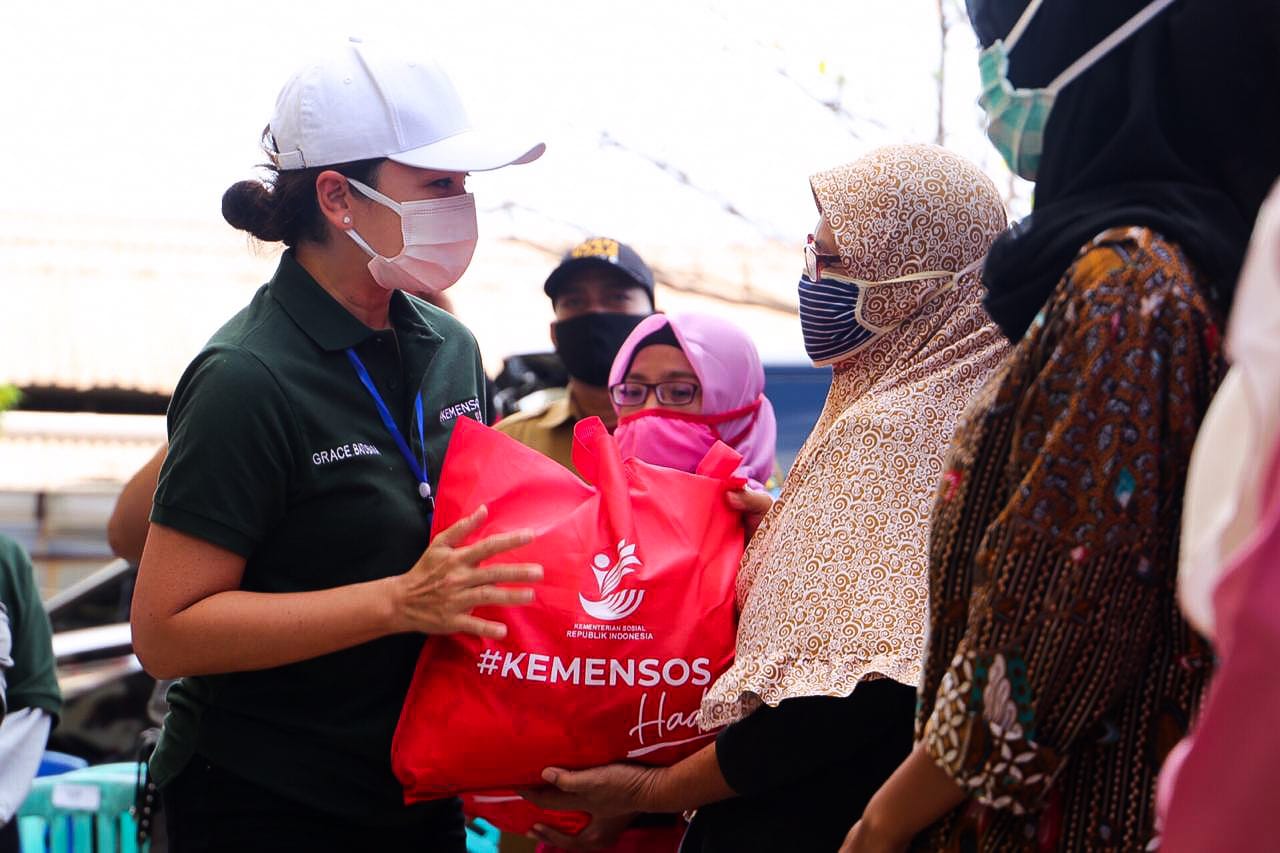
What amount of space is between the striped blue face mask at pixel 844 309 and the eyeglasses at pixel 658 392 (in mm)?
817

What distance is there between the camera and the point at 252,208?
2.47 metres

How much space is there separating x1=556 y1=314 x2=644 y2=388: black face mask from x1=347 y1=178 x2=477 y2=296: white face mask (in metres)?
1.35

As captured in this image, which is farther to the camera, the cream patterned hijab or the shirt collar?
the shirt collar

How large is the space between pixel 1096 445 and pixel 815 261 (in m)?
0.94

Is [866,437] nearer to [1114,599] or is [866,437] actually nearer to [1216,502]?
[1114,599]

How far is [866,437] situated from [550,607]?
589 mm

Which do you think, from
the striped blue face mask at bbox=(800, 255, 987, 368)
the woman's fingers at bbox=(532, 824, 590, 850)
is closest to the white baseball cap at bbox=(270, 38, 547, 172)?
the striped blue face mask at bbox=(800, 255, 987, 368)

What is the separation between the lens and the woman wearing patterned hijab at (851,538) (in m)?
1.96

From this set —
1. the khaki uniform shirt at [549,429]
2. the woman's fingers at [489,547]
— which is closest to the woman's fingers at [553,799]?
the woman's fingers at [489,547]

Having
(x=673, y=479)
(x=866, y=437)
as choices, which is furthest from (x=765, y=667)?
(x=673, y=479)

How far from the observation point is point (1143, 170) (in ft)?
4.78

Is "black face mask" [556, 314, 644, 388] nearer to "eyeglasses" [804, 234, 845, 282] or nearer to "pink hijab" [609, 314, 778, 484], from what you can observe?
"pink hijab" [609, 314, 778, 484]

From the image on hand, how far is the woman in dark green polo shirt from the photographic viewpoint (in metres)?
2.18

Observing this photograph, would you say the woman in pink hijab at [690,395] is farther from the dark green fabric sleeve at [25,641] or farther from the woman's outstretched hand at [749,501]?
the dark green fabric sleeve at [25,641]
